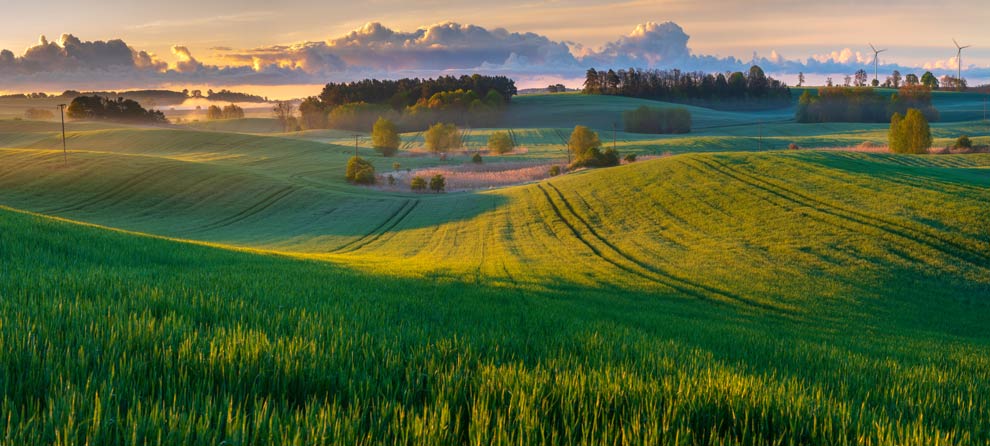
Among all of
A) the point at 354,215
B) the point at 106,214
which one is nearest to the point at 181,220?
the point at 106,214

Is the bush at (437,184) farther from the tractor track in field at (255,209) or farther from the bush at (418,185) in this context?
the tractor track in field at (255,209)

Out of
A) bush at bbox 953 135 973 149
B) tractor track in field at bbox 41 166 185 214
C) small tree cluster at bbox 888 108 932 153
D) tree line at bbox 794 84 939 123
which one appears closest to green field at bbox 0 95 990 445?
tractor track in field at bbox 41 166 185 214

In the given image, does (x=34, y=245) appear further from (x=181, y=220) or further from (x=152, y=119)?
(x=152, y=119)

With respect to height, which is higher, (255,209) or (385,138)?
(385,138)

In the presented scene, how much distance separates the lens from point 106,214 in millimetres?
59062

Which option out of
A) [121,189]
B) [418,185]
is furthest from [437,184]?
[121,189]

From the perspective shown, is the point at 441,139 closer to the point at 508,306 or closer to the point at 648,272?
the point at 648,272

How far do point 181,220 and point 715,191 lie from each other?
51085mm

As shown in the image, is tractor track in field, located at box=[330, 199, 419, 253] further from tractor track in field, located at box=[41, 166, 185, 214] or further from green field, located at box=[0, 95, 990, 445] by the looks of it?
tractor track in field, located at box=[41, 166, 185, 214]

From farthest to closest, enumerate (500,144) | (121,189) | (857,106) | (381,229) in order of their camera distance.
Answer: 1. (857,106)
2. (500,144)
3. (121,189)
4. (381,229)

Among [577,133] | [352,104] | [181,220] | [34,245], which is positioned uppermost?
[352,104]

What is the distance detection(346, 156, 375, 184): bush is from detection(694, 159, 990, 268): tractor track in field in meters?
50.5

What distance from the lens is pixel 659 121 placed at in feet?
533

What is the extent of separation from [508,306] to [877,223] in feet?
101
